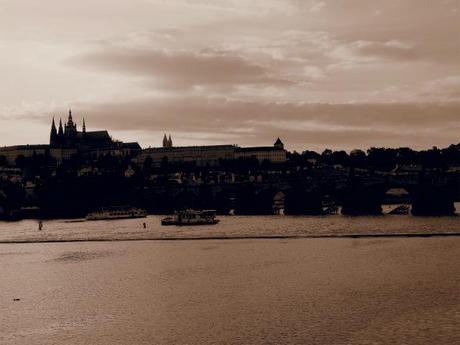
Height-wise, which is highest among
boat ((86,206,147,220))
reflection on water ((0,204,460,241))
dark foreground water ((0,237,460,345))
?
boat ((86,206,147,220))

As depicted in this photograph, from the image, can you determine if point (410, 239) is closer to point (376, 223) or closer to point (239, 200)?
point (376, 223)

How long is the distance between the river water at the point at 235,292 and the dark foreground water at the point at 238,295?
0.06 meters

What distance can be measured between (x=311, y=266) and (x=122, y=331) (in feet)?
57.4

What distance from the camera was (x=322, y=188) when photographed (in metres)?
114

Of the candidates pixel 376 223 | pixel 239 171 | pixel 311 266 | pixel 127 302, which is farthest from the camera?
pixel 239 171

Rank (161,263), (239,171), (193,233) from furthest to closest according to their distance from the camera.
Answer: (239,171) < (193,233) < (161,263)

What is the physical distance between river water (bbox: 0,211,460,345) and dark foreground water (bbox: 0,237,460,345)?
56 mm

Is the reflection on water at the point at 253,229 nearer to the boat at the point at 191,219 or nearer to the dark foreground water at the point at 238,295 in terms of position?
the boat at the point at 191,219

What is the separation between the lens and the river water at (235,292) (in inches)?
1108

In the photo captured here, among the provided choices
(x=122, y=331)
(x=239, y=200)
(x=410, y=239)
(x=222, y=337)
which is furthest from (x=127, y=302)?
(x=239, y=200)

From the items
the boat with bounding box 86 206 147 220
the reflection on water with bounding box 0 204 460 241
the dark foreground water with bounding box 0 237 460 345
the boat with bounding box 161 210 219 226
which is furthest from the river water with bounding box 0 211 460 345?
the boat with bounding box 86 206 147 220

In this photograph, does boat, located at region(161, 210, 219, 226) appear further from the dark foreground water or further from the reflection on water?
the dark foreground water

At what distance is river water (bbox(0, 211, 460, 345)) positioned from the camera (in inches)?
1108

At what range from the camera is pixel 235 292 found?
36.3m
